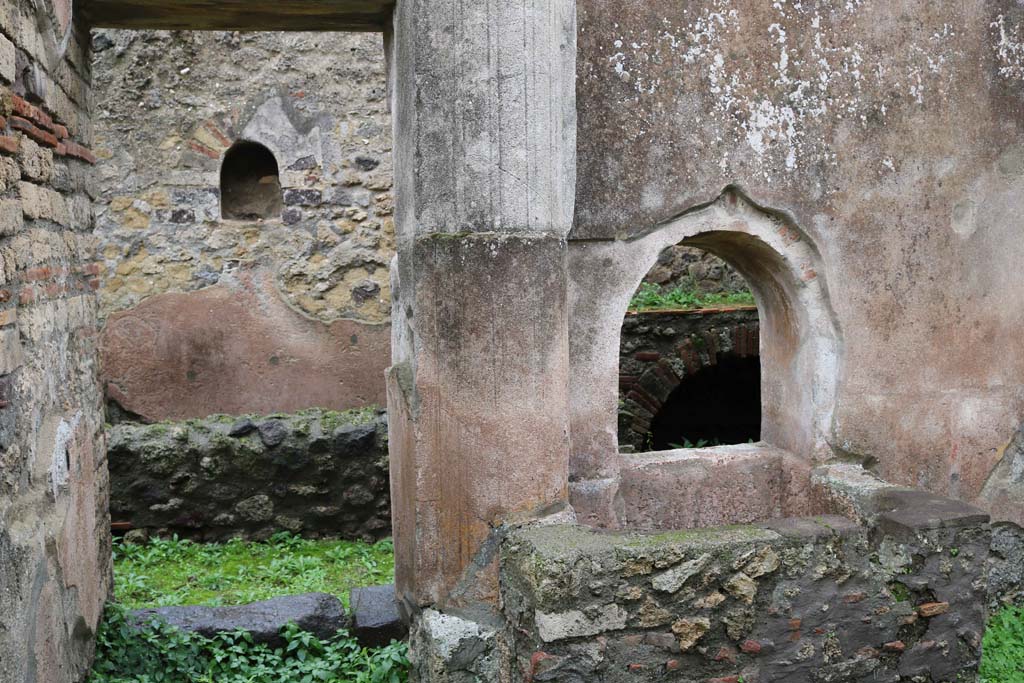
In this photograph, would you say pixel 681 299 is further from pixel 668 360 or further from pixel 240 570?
pixel 240 570

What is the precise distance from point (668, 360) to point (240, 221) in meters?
3.54

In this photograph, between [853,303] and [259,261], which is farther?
[259,261]

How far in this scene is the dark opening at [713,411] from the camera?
29.5ft

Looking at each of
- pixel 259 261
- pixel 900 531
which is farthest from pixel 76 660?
pixel 259 261

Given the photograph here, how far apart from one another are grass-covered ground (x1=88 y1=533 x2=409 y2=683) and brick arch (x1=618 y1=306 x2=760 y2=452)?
266 cm

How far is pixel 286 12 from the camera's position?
3.72 m

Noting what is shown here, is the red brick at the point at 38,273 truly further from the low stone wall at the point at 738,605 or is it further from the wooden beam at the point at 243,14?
the low stone wall at the point at 738,605

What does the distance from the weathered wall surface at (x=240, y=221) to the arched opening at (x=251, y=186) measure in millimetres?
244

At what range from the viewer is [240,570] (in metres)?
5.43

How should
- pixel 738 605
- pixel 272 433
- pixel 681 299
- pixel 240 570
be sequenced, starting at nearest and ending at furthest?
pixel 738 605 → pixel 240 570 → pixel 272 433 → pixel 681 299

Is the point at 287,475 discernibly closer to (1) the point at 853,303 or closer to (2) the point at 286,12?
(2) the point at 286,12

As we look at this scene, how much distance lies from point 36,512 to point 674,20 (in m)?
2.92

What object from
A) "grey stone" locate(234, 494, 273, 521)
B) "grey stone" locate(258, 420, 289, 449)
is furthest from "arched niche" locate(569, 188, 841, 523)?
"grey stone" locate(234, 494, 273, 521)

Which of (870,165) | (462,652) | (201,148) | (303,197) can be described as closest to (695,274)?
(303,197)
